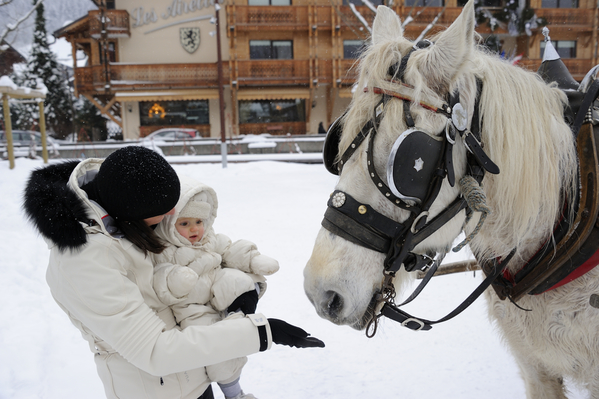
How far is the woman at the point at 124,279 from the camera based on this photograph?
126cm

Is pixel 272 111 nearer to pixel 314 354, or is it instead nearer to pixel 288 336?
pixel 314 354

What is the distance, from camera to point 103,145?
1659cm

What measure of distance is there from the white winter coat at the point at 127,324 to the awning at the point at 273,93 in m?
20.7

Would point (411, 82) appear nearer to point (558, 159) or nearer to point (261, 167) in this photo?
point (558, 159)

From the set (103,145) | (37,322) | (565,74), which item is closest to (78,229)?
(565,74)

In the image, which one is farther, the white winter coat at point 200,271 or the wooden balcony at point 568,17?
the wooden balcony at point 568,17

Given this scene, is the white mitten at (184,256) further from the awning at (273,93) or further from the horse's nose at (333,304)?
the awning at (273,93)

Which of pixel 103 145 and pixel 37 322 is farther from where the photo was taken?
pixel 103 145

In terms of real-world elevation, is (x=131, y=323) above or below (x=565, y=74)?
below

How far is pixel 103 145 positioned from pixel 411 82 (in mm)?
17928

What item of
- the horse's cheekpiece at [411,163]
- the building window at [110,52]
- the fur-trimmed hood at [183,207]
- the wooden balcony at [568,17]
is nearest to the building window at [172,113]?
the building window at [110,52]

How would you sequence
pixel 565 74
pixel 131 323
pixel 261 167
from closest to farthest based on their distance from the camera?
pixel 131 323 < pixel 565 74 < pixel 261 167

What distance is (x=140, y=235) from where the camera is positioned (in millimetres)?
1467

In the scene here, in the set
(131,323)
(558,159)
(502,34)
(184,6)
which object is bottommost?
(131,323)
